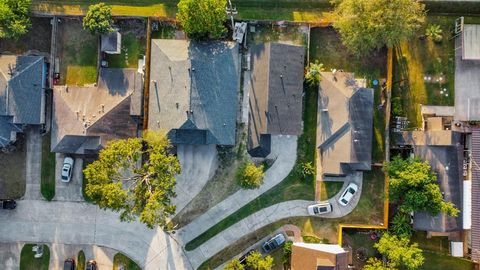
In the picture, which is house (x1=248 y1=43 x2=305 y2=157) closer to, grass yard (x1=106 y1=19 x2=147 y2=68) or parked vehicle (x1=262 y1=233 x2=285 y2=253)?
parked vehicle (x1=262 y1=233 x2=285 y2=253)

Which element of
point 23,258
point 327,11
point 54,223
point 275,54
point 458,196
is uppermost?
point 327,11

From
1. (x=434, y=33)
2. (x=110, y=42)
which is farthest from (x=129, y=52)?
(x=434, y=33)

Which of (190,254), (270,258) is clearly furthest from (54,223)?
(270,258)

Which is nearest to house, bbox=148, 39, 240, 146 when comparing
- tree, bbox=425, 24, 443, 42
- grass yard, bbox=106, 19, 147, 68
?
grass yard, bbox=106, 19, 147, 68

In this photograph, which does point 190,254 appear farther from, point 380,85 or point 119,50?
point 380,85

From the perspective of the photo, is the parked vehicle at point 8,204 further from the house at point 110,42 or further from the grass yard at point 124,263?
the house at point 110,42

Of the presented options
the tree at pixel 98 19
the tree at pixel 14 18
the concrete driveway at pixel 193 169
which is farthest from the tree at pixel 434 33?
the tree at pixel 14 18
